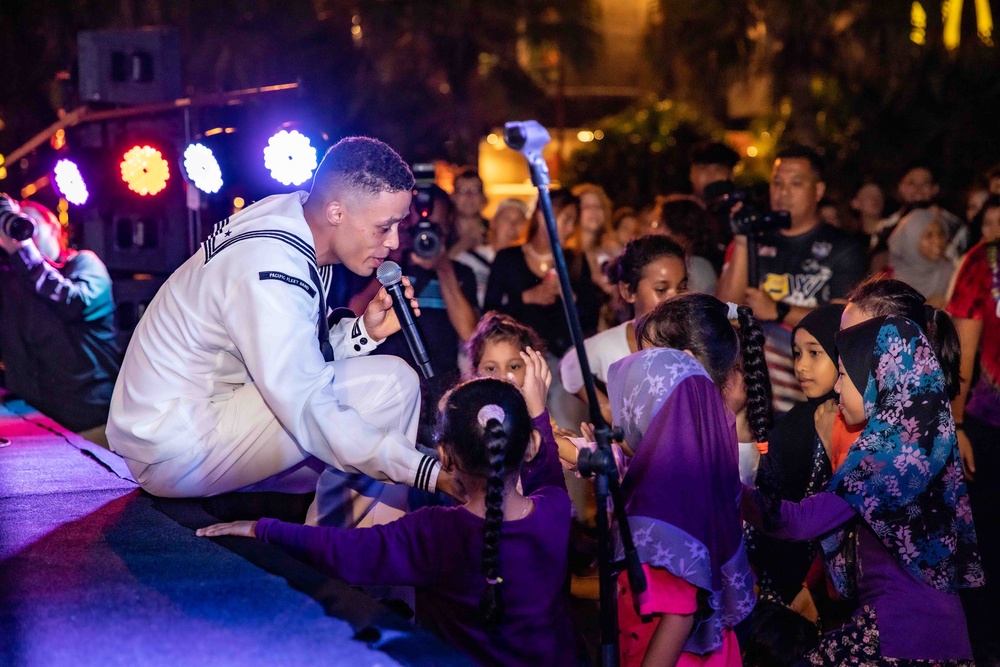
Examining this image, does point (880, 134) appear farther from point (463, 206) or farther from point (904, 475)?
point (904, 475)

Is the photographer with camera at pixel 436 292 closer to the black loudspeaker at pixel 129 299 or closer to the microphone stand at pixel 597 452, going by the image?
A: the black loudspeaker at pixel 129 299

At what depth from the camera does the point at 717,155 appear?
7.56 m

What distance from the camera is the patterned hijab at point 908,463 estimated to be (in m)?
3.42

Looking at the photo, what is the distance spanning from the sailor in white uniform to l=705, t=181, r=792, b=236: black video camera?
2.50 meters

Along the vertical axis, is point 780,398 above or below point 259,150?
below

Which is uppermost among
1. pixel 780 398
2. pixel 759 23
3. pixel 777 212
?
pixel 759 23

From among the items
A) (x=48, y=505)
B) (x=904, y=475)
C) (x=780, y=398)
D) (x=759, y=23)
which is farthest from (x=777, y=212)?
(x=759, y=23)

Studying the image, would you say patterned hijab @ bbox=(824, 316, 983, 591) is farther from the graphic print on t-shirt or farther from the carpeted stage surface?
the graphic print on t-shirt

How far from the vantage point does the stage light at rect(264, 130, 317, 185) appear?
19.6 feet

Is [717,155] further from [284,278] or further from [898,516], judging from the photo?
[284,278]

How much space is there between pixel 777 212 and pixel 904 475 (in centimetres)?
263

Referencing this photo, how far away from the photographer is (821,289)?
5.77 metres

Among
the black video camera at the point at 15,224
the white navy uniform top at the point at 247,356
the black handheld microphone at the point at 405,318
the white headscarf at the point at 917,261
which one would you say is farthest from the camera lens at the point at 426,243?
the white headscarf at the point at 917,261

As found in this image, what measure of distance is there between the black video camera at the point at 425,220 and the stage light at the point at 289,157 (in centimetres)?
62
